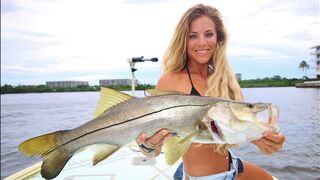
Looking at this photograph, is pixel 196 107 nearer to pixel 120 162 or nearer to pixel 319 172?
pixel 120 162

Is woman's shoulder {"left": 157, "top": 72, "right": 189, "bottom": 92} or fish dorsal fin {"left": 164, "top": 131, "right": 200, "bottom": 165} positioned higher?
woman's shoulder {"left": 157, "top": 72, "right": 189, "bottom": 92}

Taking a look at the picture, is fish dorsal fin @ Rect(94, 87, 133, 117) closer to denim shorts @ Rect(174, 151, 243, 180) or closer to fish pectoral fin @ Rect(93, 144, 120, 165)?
fish pectoral fin @ Rect(93, 144, 120, 165)

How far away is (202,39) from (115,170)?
263 cm

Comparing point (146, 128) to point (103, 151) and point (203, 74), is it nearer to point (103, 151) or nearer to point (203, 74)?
point (103, 151)

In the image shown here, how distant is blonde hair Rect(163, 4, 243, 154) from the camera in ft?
10.4

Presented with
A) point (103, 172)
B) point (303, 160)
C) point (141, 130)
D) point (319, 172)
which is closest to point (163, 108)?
point (141, 130)

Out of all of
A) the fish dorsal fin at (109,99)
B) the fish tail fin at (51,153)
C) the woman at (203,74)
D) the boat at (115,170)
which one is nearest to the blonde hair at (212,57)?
the woman at (203,74)

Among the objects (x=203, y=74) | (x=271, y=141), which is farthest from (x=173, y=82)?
(x=271, y=141)

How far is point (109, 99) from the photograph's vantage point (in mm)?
2451

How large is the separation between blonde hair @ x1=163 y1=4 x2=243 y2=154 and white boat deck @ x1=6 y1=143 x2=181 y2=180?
1860mm

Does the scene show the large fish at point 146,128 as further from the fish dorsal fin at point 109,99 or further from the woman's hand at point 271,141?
the woman's hand at point 271,141

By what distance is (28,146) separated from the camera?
2.26 m

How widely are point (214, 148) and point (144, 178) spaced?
74.3 inches

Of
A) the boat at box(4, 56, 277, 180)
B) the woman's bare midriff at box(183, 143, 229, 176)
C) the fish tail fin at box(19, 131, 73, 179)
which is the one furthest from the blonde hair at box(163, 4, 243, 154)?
the boat at box(4, 56, 277, 180)
